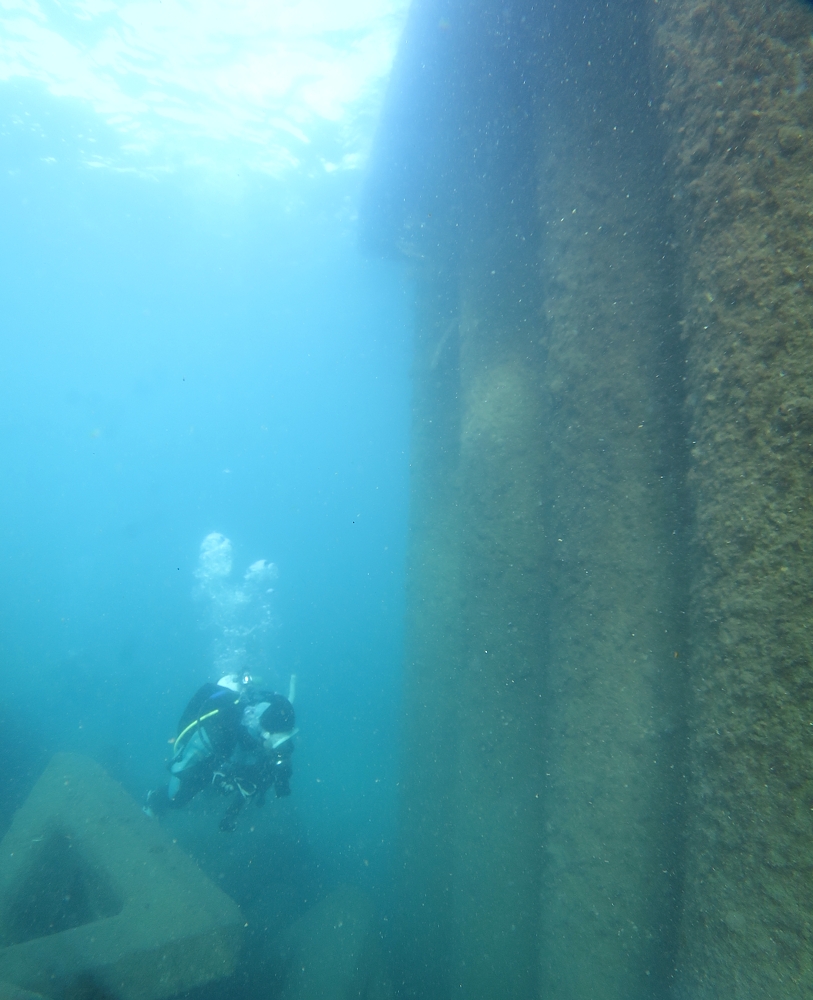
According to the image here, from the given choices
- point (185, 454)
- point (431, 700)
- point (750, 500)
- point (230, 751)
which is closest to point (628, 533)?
point (750, 500)

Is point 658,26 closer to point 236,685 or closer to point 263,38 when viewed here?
point 236,685

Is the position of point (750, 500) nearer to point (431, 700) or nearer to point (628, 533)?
point (628, 533)

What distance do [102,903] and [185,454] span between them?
250ft

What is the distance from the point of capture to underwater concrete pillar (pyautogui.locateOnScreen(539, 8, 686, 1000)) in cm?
254

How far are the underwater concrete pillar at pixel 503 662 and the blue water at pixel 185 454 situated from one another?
19.1 ft

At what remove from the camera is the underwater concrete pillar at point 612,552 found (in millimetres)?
2539

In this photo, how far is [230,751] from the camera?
594 cm

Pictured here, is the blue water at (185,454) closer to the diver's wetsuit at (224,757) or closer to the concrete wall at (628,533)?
the diver's wetsuit at (224,757)

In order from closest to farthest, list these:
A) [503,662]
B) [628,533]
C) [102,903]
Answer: [628,533] → [503,662] → [102,903]

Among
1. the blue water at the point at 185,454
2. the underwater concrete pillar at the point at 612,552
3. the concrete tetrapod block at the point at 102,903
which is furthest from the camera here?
the blue water at the point at 185,454

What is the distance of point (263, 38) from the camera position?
11.0 m

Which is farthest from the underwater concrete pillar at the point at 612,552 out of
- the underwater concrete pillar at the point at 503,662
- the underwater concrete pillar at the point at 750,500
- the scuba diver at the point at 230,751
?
the scuba diver at the point at 230,751

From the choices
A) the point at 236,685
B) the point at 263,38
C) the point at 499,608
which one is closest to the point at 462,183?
the point at 499,608

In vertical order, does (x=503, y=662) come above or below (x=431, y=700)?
above
